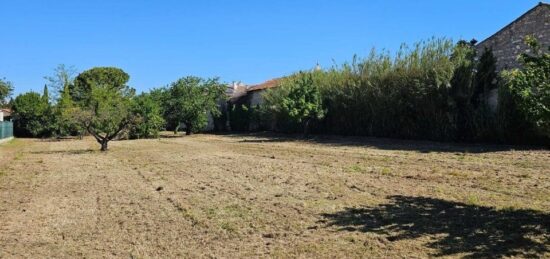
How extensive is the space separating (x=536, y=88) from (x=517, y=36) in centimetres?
1546

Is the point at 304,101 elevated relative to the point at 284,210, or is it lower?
elevated

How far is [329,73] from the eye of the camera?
95.8 ft

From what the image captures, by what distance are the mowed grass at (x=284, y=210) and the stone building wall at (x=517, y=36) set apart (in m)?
7.81

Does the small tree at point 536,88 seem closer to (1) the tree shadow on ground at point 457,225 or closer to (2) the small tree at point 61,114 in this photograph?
(1) the tree shadow on ground at point 457,225

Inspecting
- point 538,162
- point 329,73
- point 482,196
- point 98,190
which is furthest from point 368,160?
point 329,73

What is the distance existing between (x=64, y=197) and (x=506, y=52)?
59.4 feet

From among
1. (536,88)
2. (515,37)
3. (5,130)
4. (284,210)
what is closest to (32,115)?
(5,130)

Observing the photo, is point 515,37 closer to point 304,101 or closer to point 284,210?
point 304,101

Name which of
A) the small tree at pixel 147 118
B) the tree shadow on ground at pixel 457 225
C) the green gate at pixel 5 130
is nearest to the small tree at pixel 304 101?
the small tree at pixel 147 118

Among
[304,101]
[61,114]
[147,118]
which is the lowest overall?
Result: [147,118]

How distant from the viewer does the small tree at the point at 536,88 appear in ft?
19.4

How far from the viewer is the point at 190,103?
3659 cm

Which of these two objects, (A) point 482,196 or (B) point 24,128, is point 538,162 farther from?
(B) point 24,128

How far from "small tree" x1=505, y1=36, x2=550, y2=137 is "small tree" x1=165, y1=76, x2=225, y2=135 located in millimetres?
31479
